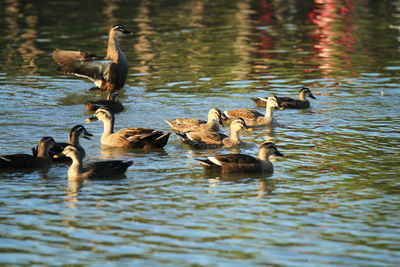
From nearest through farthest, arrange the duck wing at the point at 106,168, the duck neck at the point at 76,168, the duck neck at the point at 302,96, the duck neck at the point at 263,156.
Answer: the duck neck at the point at 76,168
the duck wing at the point at 106,168
the duck neck at the point at 263,156
the duck neck at the point at 302,96

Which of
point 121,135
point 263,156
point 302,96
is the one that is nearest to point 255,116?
point 302,96

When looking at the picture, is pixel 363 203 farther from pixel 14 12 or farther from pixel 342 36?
pixel 14 12

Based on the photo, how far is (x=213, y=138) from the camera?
15844 mm

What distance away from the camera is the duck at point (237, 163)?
531 inches

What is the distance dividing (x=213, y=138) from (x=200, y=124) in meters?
1.24

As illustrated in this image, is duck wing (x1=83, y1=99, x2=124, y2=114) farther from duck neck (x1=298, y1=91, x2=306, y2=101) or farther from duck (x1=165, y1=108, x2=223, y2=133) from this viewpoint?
duck neck (x1=298, y1=91, x2=306, y2=101)

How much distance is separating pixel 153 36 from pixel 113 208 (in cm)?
2097

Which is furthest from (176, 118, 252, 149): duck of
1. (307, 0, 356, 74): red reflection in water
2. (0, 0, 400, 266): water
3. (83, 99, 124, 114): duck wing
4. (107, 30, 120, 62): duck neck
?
(307, 0, 356, 74): red reflection in water

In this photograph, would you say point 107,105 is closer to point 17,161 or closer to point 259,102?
point 259,102

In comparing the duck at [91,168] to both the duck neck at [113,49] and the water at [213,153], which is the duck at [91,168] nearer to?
the water at [213,153]

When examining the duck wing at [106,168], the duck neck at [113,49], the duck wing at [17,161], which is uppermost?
the duck neck at [113,49]

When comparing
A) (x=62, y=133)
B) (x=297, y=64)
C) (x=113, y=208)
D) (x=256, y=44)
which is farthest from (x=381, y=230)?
(x=256, y=44)

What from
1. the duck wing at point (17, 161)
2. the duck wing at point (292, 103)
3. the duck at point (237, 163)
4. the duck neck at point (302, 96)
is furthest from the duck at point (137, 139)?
the duck neck at point (302, 96)

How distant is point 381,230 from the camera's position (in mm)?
10492
